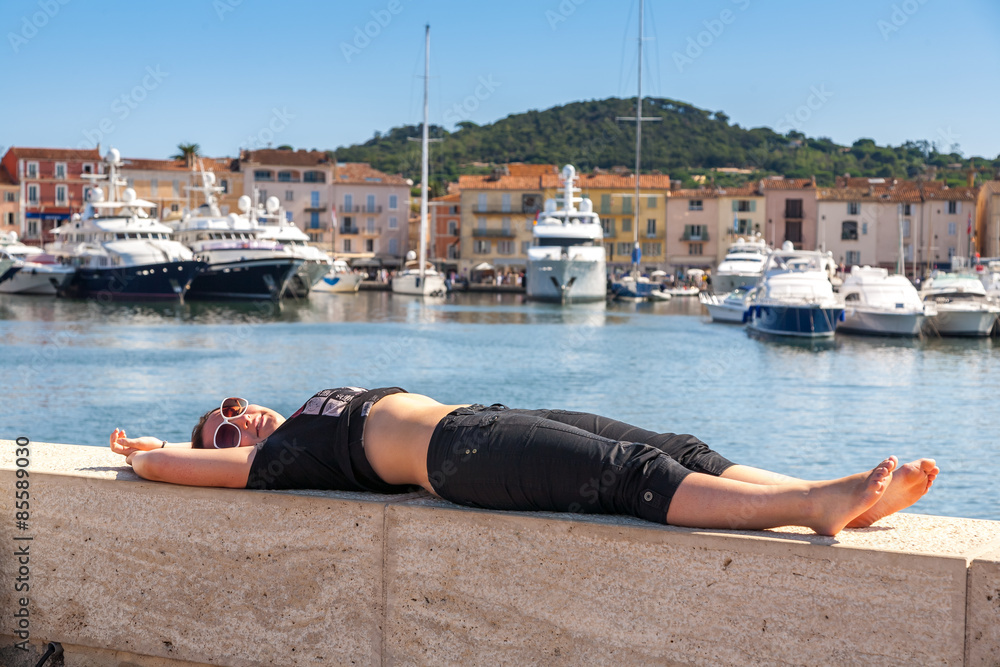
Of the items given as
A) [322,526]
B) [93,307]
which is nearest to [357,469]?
[322,526]

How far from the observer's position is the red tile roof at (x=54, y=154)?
8475 cm

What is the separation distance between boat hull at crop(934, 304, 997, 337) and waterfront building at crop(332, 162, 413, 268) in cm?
5522

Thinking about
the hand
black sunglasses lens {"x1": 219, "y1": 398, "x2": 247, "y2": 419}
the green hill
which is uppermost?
the green hill

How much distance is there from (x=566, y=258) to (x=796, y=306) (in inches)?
1050

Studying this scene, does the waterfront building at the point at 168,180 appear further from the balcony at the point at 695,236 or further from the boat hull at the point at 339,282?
the balcony at the point at 695,236

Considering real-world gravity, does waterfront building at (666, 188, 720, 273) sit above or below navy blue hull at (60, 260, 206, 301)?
above

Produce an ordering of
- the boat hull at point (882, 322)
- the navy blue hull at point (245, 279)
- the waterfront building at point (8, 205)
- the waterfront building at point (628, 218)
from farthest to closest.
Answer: the waterfront building at point (8, 205)
the waterfront building at point (628, 218)
the navy blue hull at point (245, 279)
the boat hull at point (882, 322)

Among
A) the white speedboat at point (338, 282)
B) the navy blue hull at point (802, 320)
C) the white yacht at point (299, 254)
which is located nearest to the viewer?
the navy blue hull at point (802, 320)

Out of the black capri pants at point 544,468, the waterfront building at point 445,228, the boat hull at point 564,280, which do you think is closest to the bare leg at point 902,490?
the black capri pants at point 544,468

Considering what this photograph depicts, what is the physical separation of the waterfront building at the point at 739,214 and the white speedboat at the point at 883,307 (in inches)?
1775

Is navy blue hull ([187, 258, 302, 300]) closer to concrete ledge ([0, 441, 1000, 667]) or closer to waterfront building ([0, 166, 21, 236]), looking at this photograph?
waterfront building ([0, 166, 21, 236])

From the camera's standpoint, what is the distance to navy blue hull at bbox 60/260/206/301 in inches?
2165

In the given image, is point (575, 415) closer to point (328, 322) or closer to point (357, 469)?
point (357, 469)


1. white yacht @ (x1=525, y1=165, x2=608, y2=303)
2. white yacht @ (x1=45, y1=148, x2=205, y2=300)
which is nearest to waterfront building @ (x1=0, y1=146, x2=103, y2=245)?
white yacht @ (x1=45, y1=148, x2=205, y2=300)
